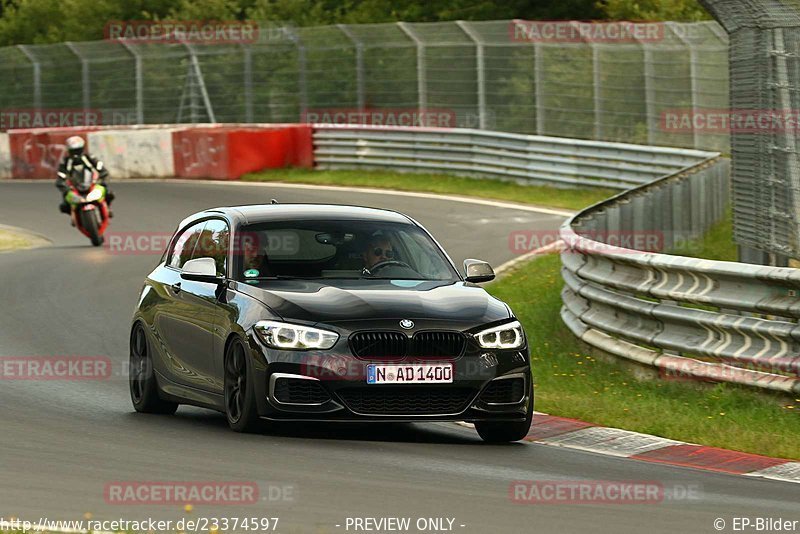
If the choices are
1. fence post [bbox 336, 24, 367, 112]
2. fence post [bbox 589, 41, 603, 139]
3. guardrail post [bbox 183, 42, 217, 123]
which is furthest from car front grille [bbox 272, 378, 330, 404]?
guardrail post [bbox 183, 42, 217, 123]

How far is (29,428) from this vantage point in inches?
412

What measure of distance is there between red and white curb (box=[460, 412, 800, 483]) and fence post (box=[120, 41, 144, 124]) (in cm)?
3155

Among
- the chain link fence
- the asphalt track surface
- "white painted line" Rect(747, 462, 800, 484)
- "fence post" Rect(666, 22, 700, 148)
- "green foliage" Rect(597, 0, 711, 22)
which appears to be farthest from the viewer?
"green foliage" Rect(597, 0, 711, 22)

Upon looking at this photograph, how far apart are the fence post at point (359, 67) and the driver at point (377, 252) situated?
26.1m

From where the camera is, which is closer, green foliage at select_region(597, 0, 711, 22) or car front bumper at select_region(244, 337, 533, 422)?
car front bumper at select_region(244, 337, 533, 422)

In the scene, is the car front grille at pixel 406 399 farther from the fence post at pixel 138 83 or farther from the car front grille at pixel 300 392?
the fence post at pixel 138 83

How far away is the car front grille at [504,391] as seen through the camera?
10016 mm

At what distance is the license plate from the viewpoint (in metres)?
9.74

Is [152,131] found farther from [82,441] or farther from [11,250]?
[82,441]

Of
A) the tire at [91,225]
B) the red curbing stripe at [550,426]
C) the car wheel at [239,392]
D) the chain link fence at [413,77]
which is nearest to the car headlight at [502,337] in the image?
the red curbing stripe at [550,426]

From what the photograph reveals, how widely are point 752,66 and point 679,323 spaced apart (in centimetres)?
354

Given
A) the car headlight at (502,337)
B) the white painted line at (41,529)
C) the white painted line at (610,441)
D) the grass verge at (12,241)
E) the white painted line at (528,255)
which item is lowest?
the grass verge at (12,241)

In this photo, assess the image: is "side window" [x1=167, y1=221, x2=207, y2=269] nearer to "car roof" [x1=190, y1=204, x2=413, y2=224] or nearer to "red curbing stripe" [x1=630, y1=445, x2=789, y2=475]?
"car roof" [x1=190, y1=204, x2=413, y2=224]

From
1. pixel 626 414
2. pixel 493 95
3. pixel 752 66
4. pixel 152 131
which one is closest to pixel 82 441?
pixel 626 414
